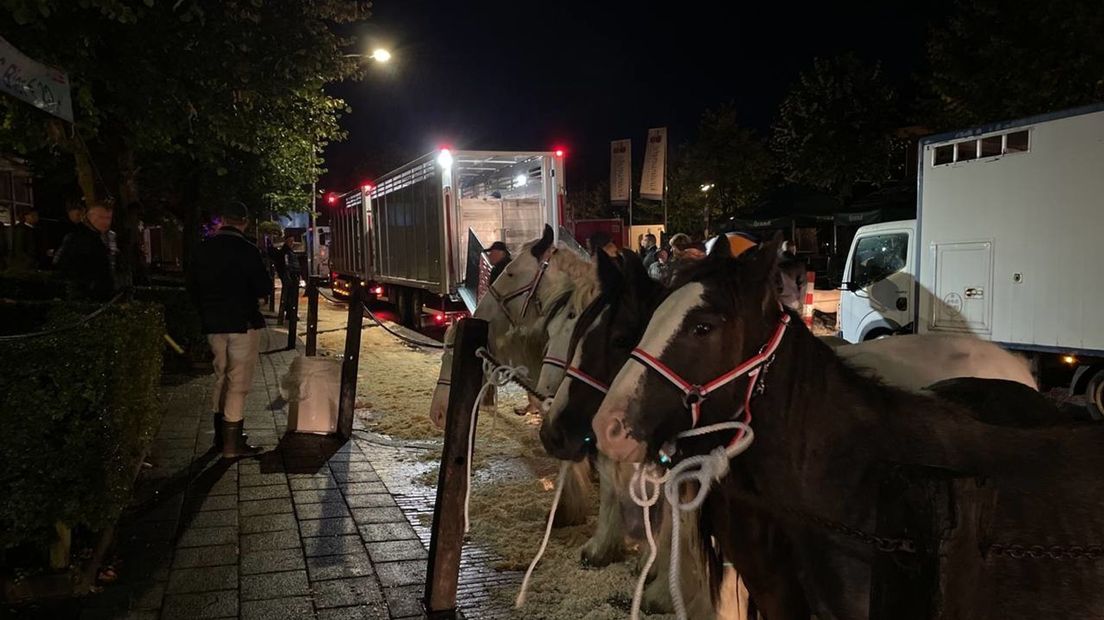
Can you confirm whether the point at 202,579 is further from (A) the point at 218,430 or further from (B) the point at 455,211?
(B) the point at 455,211

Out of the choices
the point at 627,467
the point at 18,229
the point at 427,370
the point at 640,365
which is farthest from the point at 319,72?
the point at 640,365

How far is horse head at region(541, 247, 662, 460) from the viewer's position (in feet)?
10.5

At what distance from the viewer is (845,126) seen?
94.7 ft

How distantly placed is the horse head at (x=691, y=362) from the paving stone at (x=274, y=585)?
2750mm

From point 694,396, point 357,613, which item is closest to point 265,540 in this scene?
point 357,613

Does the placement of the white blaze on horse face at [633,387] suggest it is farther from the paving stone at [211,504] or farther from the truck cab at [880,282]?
the truck cab at [880,282]

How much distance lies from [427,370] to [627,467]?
26.9 ft

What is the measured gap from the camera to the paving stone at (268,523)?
503cm

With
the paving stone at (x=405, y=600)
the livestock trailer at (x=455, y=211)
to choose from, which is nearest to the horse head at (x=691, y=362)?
the paving stone at (x=405, y=600)

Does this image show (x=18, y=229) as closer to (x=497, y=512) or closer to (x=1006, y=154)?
→ (x=497, y=512)

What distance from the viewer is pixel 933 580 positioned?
1.58 metres

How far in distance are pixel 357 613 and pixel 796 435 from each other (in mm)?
2716

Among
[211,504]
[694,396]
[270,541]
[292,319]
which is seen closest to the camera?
[694,396]

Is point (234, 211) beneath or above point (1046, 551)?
above
